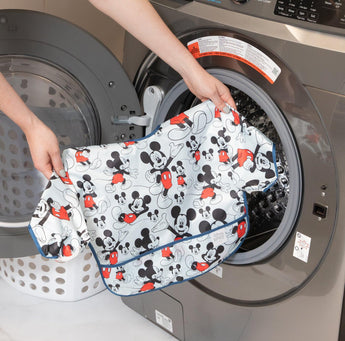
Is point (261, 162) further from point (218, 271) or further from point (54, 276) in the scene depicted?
point (54, 276)

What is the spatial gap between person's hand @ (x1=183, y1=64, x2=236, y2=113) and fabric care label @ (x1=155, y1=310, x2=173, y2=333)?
2.04 feet

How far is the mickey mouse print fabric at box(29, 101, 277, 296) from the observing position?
1047 mm

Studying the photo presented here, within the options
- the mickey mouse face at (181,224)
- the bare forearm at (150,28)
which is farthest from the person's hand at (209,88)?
the mickey mouse face at (181,224)

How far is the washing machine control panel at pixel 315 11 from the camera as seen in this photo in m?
0.91

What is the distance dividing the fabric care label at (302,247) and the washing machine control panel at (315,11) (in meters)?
0.38

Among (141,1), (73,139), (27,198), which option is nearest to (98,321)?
(27,198)

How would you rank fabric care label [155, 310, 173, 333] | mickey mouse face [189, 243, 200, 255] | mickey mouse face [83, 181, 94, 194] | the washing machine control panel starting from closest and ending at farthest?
the washing machine control panel → mickey mouse face [83, 181, 94, 194] → mickey mouse face [189, 243, 200, 255] → fabric care label [155, 310, 173, 333]

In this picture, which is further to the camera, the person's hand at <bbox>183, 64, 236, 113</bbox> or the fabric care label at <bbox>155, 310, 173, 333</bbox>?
the fabric care label at <bbox>155, 310, 173, 333</bbox>

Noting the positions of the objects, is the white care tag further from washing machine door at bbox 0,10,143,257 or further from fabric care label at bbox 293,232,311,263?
washing machine door at bbox 0,10,143,257

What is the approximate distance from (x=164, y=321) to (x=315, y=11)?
34.5 inches

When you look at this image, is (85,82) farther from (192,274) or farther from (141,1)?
(192,274)

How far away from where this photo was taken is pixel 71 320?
4.98 ft

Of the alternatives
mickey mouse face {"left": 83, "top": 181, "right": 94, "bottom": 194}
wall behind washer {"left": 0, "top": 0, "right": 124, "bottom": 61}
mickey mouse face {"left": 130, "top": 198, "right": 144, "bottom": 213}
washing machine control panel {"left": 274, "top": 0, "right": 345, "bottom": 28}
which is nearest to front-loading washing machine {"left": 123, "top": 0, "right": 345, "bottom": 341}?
washing machine control panel {"left": 274, "top": 0, "right": 345, "bottom": 28}

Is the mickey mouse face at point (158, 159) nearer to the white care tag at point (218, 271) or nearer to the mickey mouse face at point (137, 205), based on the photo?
the mickey mouse face at point (137, 205)
